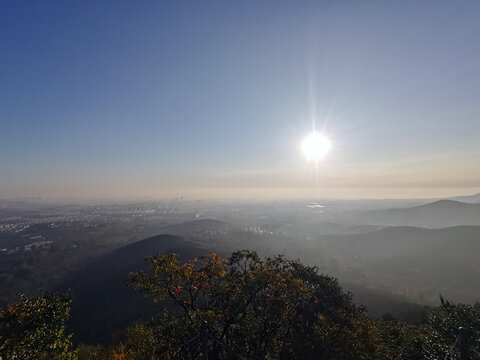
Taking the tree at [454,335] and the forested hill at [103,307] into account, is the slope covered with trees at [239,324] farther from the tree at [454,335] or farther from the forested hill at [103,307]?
the forested hill at [103,307]

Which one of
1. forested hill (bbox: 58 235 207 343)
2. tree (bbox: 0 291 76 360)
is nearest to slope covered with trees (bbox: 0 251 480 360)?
tree (bbox: 0 291 76 360)

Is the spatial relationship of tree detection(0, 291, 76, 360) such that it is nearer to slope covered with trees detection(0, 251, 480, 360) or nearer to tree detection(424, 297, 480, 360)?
slope covered with trees detection(0, 251, 480, 360)

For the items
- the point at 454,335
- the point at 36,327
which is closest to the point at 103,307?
the point at 36,327

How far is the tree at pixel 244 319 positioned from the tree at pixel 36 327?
263 inches

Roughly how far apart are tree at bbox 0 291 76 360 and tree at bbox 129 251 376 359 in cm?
669

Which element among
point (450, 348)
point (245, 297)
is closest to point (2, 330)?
point (245, 297)

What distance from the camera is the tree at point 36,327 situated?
14727mm

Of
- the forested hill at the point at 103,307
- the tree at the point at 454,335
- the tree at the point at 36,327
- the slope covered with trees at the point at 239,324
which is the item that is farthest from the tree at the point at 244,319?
the forested hill at the point at 103,307

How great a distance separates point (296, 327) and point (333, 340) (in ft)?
12.0

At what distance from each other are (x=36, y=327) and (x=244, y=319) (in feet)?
53.1

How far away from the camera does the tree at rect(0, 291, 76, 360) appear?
48.3 feet

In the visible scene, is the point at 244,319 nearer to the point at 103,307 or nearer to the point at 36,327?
the point at 36,327

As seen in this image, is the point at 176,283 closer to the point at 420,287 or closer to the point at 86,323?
the point at 86,323

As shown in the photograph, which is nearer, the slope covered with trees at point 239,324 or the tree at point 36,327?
the tree at point 36,327
